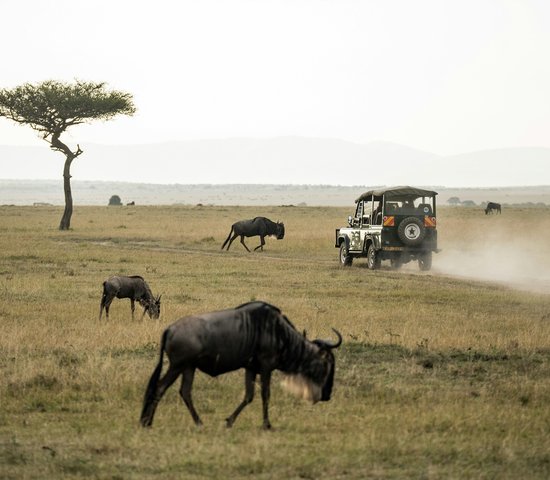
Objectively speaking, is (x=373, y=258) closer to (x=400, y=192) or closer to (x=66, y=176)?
(x=400, y=192)

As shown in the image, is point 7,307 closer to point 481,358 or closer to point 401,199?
point 481,358

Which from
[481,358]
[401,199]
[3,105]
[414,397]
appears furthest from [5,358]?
[3,105]

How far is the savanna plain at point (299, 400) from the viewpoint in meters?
9.39

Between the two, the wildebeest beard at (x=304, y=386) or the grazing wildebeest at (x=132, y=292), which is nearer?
the wildebeest beard at (x=304, y=386)

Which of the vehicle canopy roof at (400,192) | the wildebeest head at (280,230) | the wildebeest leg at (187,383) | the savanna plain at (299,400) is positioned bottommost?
the savanna plain at (299,400)

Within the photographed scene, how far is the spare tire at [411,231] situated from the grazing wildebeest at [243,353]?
21.5 metres

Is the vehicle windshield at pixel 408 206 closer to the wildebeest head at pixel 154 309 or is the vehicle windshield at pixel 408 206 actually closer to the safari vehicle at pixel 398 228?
the safari vehicle at pixel 398 228

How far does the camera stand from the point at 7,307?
→ 827 inches

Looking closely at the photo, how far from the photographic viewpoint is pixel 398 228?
3184 centimetres

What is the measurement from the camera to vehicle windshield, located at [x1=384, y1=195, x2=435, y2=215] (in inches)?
1271

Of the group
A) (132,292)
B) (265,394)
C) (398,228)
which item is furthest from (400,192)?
(265,394)

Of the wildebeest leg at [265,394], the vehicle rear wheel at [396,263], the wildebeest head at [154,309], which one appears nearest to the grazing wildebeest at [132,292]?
the wildebeest head at [154,309]

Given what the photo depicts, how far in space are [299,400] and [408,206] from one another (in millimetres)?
20960

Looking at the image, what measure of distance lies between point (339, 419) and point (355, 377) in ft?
8.10
